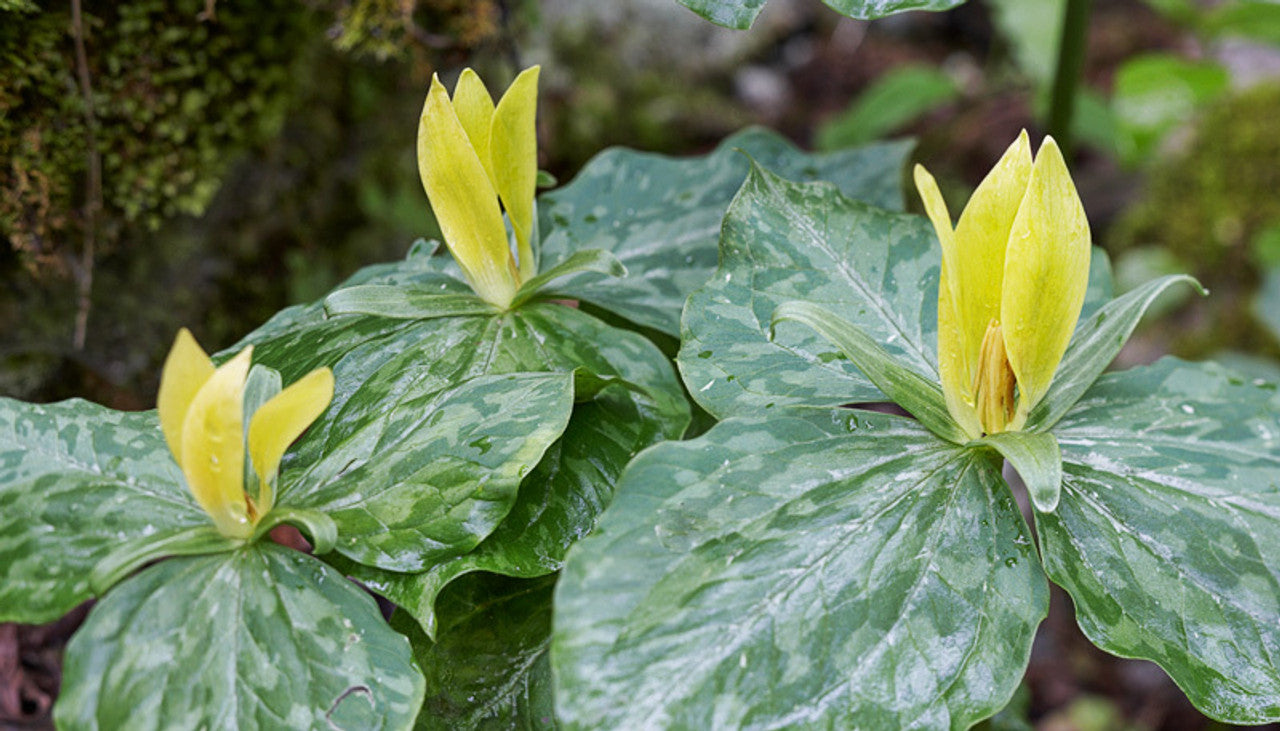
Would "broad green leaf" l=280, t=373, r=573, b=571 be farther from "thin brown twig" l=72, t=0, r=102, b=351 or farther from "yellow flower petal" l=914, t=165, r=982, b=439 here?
"thin brown twig" l=72, t=0, r=102, b=351

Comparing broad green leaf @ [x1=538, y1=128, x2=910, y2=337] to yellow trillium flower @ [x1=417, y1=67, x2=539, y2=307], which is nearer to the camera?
yellow trillium flower @ [x1=417, y1=67, x2=539, y2=307]

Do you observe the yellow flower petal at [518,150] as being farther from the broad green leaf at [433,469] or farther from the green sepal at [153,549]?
the green sepal at [153,549]

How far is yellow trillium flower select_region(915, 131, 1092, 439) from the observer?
2.14 feet

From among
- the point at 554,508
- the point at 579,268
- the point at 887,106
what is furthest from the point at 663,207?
the point at 887,106

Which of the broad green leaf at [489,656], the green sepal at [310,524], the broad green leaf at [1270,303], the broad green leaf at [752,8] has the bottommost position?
the broad green leaf at [1270,303]

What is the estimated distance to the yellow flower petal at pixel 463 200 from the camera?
0.78 m

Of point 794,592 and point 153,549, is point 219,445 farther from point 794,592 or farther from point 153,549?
point 794,592

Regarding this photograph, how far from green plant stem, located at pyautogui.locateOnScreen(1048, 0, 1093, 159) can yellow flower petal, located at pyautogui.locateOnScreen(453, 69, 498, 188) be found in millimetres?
795

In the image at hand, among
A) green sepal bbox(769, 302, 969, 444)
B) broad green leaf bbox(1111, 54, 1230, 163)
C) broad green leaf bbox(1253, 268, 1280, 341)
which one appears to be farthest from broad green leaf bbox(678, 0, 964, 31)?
broad green leaf bbox(1111, 54, 1230, 163)

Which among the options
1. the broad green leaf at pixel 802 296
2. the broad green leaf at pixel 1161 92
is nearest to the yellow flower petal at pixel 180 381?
the broad green leaf at pixel 802 296

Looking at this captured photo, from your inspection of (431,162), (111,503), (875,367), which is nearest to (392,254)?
(431,162)

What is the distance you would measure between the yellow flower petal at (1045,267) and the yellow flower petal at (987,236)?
0.07ft

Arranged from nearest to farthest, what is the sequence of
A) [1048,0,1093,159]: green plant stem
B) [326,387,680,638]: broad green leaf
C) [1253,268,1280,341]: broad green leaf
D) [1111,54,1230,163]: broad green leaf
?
1. [326,387,680,638]: broad green leaf
2. [1048,0,1093,159]: green plant stem
3. [1253,268,1280,341]: broad green leaf
4. [1111,54,1230,163]: broad green leaf

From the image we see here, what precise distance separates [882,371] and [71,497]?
0.57 meters
